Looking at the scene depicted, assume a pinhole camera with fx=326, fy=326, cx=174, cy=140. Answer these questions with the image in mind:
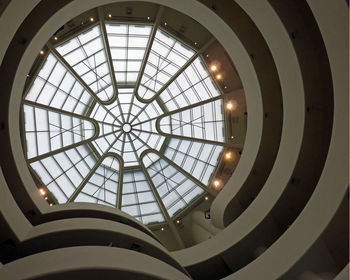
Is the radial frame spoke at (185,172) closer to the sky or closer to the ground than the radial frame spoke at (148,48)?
closer to the ground

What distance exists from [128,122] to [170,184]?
16.5 ft

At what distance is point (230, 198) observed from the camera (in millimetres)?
15609

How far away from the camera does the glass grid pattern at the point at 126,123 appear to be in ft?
61.3

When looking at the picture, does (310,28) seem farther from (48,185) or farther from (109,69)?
(48,185)

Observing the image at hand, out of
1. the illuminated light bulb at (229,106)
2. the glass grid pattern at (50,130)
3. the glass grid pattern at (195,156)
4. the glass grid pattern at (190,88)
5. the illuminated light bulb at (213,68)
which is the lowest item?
the glass grid pattern at (195,156)

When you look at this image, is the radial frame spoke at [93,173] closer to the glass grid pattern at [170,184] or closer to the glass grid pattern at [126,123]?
the glass grid pattern at [126,123]

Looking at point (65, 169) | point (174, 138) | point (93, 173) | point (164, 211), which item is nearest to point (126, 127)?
point (174, 138)

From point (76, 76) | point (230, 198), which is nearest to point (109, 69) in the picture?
point (76, 76)

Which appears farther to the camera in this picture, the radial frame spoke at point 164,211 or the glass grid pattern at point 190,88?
the radial frame spoke at point 164,211

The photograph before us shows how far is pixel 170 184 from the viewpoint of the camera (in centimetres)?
2200

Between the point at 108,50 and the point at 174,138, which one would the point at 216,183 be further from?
the point at 108,50

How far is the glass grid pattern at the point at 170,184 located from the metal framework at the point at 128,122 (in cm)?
7

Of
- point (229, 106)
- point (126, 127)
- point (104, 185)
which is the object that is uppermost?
point (229, 106)

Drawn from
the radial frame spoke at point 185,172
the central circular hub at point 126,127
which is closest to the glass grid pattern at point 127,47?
the central circular hub at point 126,127
